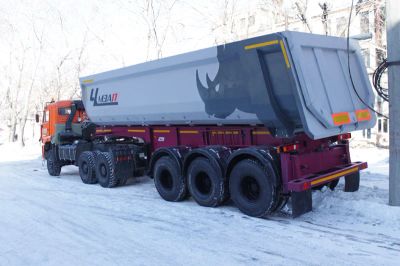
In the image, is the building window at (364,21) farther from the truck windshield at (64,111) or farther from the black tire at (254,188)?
the black tire at (254,188)

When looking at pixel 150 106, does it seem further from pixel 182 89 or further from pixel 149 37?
pixel 149 37

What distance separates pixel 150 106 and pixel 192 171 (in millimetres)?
2074

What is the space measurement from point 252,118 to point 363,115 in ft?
6.71

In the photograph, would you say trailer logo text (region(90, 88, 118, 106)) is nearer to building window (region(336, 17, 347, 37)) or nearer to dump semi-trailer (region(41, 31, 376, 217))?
dump semi-trailer (region(41, 31, 376, 217))

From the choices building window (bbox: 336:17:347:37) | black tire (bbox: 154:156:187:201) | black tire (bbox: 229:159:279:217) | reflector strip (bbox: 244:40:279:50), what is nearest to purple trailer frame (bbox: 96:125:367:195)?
black tire (bbox: 229:159:279:217)

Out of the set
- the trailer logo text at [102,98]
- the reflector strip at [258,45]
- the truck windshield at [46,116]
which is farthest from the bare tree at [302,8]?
the reflector strip at [258,45]

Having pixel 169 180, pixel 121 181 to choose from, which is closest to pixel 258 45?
pixel 169 180

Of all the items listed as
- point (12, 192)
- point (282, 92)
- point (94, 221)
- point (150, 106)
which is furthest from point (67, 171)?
point (282, 92)

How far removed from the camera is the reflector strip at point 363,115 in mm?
6770

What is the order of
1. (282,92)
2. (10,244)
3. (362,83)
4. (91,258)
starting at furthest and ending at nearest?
1. (362,83)
2. (282,92)
3. (10,244)
4. (91,258)

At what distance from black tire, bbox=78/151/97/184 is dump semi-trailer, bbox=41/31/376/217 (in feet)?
2.79

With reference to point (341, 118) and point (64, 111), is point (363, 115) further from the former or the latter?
point (64, 111)

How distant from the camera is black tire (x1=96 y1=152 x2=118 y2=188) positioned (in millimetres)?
9555

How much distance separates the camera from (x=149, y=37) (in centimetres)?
2284
